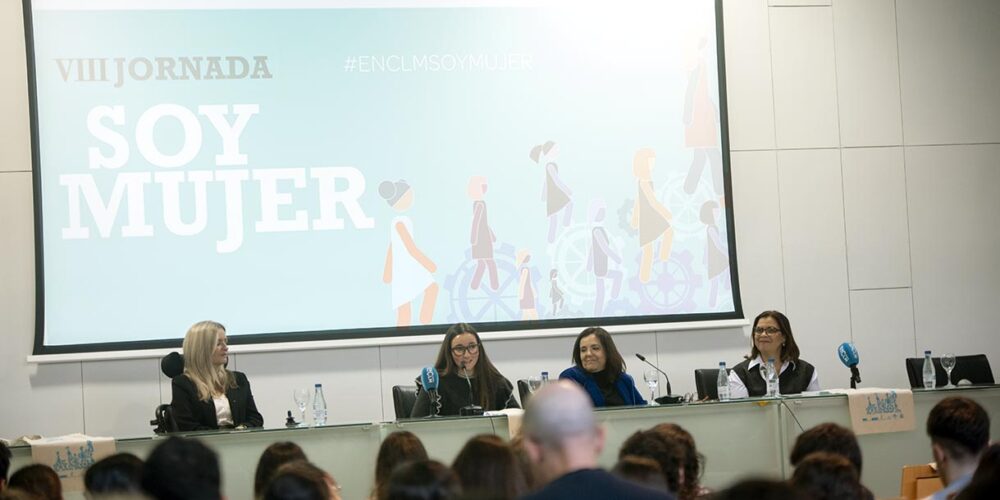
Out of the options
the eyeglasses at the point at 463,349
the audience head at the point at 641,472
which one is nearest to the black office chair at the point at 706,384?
the eyeglasses at the point at 463,349

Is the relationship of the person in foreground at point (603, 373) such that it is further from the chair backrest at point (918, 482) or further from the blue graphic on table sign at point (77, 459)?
the blue graphic on table sign at point (77, 459)

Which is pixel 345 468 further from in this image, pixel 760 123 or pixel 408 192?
pixel 760 123

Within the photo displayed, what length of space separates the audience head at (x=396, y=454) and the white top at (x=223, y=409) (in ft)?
7.91

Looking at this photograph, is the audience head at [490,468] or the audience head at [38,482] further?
the audience head at [38,482]

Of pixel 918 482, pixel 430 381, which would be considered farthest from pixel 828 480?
pixel 430 381

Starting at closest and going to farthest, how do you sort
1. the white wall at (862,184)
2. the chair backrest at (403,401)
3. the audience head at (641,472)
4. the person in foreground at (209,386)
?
the audience head at (641,472)
the person in foreground at (209,386)
the chair backrest at (403,401)
the white wall at (862,184)

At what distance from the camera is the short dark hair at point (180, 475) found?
251 cm

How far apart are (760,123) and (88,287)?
14.1 ft

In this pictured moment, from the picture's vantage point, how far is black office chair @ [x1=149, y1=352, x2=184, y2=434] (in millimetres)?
5827

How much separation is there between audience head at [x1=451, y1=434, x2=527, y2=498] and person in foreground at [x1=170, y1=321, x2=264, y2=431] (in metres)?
3.19

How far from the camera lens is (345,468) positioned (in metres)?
4.69

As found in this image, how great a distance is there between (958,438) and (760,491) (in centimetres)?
220

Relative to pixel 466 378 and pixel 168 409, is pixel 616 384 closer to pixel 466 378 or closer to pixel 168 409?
pixel 466 378

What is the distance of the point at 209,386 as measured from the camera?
6.04 meters
